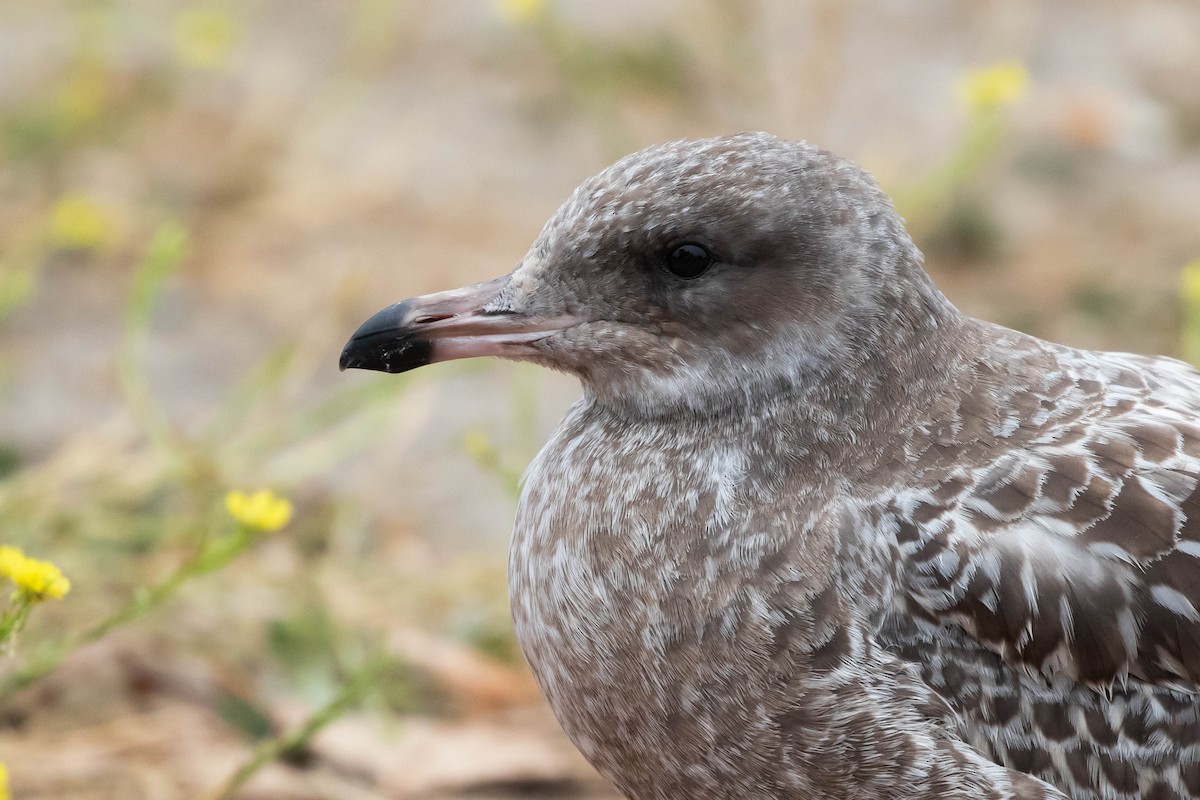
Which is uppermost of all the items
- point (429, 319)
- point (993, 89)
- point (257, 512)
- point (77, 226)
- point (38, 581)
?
point (77, 226)

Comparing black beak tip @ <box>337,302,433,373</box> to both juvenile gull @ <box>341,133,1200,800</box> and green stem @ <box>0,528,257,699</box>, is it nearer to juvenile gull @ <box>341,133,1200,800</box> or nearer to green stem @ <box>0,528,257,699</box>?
juvenile gull @ <box>341,133,1200,800</box>

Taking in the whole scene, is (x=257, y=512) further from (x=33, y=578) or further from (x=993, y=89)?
(x=993, y=89)

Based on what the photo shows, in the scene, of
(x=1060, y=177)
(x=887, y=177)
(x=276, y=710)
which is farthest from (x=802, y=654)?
(x=1060, y=177)

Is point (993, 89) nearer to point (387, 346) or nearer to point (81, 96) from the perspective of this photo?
point (387, 346)

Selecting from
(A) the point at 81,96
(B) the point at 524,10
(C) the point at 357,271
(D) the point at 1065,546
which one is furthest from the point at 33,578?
(A) the point at 81,96

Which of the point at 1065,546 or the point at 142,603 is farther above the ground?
the point at 142,603

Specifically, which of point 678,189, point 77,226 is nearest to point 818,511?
point 678,189

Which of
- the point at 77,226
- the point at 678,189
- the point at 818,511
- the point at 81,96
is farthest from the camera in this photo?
the point at 81,96

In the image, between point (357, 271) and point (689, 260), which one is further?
point (357, 271)

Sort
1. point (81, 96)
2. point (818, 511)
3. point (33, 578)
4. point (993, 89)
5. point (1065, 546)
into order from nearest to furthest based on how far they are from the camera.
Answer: point (33, 578) < point (1065, 546) < point (818, 511) < point (993, 89) < point (81, 96)
